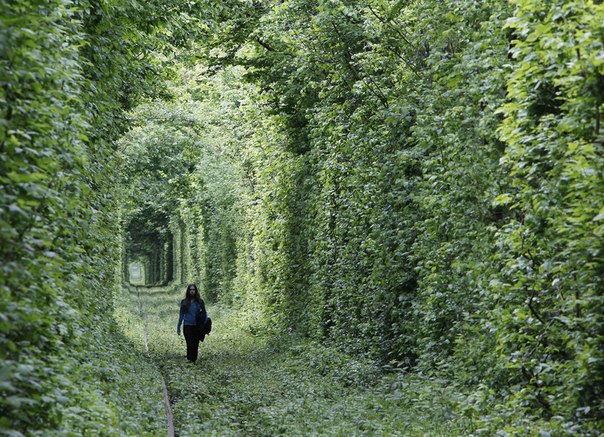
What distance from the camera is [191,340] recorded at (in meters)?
18.0

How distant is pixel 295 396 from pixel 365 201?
13.3 feet

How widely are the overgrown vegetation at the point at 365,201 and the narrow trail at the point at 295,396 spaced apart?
3.9 inches

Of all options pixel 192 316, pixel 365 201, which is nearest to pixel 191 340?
pixel 192 316

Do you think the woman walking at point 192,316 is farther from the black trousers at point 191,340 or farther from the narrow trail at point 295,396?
the narrow trail at point 295,396

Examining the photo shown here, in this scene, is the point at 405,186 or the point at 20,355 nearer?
the point at 20,355

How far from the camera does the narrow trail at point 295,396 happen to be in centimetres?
992

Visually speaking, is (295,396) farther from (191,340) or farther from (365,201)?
(191,340)

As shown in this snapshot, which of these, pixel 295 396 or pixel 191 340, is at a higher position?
pixel 191 340

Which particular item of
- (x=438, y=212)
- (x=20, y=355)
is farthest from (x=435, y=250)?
(x=20, y=355)

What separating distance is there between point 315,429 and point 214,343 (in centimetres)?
1372

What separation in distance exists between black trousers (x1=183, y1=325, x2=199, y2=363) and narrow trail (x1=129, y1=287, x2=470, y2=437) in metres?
0.25

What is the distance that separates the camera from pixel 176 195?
42688 mm

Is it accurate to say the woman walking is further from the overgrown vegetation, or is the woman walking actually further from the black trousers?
the overgrown vegetation

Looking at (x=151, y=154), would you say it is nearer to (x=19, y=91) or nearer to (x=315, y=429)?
(x=315, y=429)
